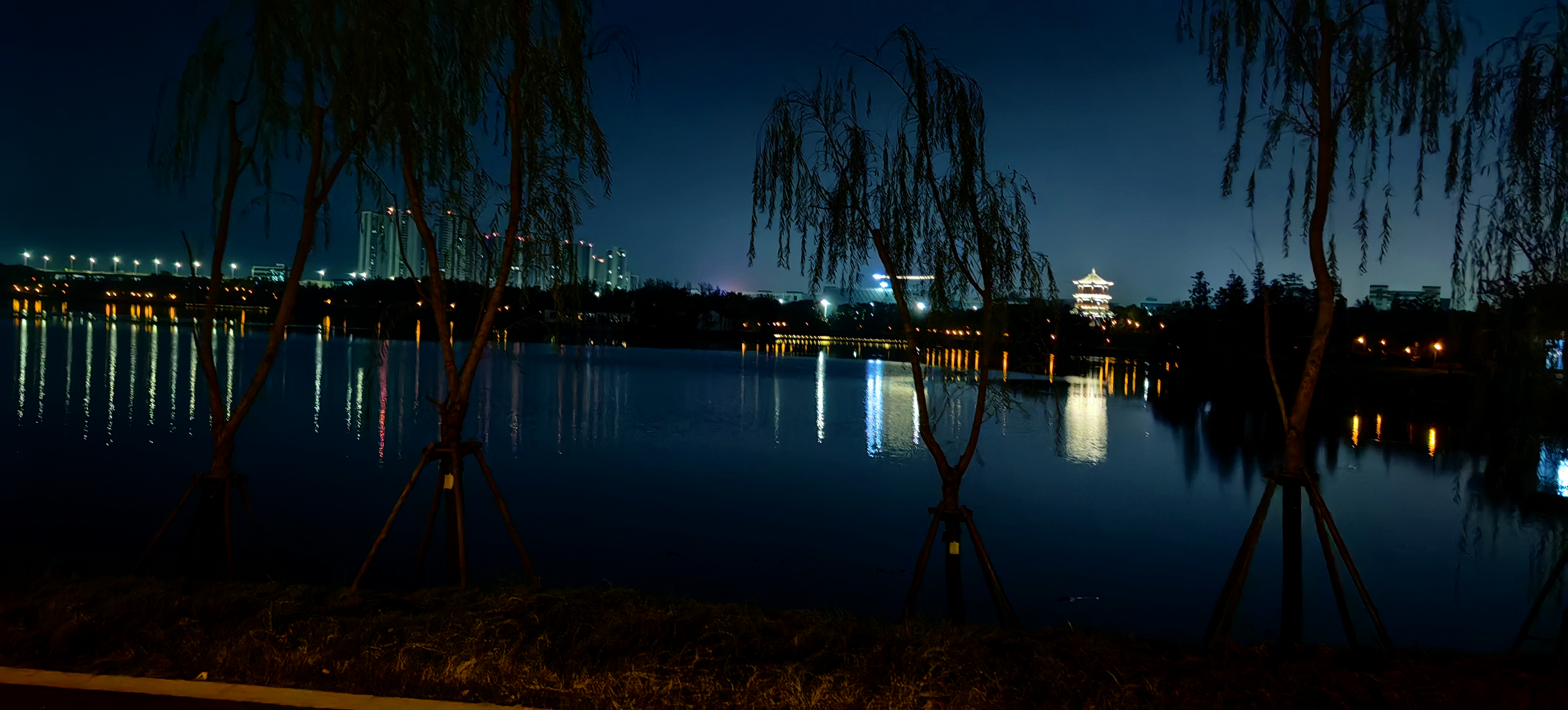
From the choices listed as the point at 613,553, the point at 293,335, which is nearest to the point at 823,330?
the point at 293,335

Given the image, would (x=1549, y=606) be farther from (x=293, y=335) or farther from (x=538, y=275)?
(x=293, y=335)

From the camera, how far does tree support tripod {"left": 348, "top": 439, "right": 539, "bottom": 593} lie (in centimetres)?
755

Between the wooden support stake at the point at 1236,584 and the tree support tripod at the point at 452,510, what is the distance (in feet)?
18.3

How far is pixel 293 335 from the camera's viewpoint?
225ft

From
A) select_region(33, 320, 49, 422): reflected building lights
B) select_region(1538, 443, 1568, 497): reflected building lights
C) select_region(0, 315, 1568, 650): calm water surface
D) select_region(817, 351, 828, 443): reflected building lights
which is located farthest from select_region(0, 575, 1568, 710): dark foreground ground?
select_region(33, 320, 49, 422): reflected building lights

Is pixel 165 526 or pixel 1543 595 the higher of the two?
pixel 165 526

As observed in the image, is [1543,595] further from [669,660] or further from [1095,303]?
[1095,303]

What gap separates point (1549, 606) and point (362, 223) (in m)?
14.4

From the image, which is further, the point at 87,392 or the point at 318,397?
the point at 318,397

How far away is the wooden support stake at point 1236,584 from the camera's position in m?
6.96

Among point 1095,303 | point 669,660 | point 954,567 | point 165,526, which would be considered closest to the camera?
point 669,660

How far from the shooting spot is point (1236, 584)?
701 cm

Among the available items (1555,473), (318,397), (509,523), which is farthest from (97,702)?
(318,397)

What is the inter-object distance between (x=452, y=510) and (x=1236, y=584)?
6630 mm
